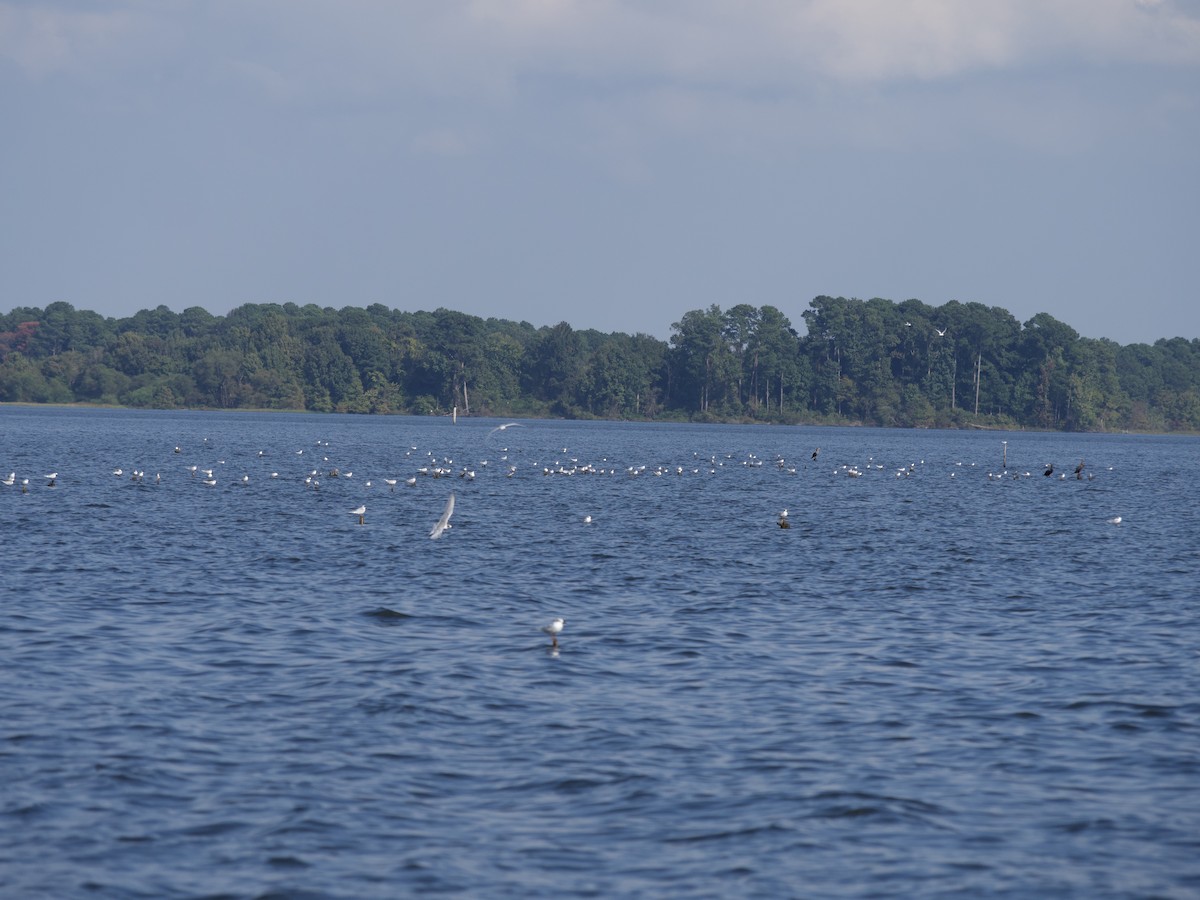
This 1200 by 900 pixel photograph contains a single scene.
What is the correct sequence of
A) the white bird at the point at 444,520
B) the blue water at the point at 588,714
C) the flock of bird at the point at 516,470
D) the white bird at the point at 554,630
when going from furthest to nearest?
the flock of bird at the point at 516,470 < the white bird at the point at 444,520 < the white bird at the point at 554,630 < the blue water at the point at 588,714

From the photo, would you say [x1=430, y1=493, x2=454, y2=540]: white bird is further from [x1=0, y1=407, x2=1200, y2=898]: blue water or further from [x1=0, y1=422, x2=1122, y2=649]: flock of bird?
[x1=0, y1=422, x2=1122, y2=649]: flock of bird

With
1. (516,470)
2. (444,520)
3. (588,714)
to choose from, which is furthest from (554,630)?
(516,470)

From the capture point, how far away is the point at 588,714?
19.7m

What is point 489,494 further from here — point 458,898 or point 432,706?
point 458,898

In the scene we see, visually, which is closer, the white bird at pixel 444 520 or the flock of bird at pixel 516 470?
the white bird at pixel 444 520

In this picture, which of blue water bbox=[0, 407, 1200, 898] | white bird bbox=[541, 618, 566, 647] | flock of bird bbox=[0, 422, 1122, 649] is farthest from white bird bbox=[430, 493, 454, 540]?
flock of bird bbox=[0, 422, 1122, 649]

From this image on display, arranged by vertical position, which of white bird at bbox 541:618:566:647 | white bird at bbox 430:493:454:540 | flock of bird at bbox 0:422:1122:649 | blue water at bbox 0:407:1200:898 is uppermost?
white bird at bbox 430:493:454:540

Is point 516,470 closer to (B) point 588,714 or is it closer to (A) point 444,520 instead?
(A) point 444,520

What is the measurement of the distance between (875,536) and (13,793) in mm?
33924

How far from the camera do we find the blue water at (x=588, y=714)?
1411cm

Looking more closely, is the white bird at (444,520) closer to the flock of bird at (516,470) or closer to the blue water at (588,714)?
the blue water at (588,714)

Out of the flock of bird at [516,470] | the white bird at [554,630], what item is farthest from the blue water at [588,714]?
the flock of bird at [516,470]

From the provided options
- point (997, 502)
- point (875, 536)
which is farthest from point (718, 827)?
point (997, 502)

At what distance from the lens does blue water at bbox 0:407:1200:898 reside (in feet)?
46.3
